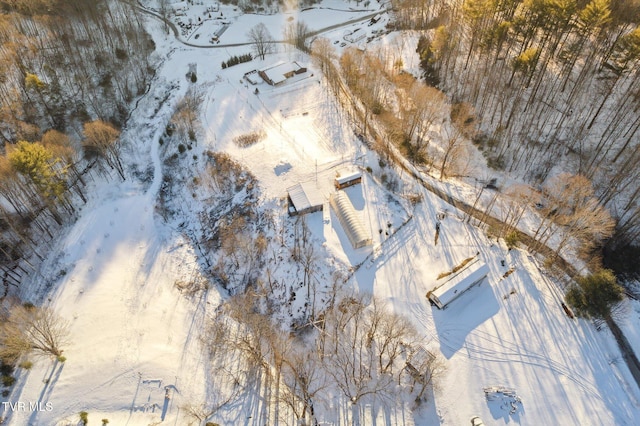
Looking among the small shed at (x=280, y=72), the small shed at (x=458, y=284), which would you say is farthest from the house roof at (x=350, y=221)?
the small shed at (x=280, y=72)

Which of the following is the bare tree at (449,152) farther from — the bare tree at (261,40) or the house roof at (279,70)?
the bare tree at (261,40)

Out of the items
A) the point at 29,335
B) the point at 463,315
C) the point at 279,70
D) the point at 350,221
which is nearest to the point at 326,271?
the point at 350,221

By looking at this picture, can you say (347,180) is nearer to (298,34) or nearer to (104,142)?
(104,142)

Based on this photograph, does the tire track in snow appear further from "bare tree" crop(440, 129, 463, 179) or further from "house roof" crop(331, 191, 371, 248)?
"bare tree" crop(440, 129, 463, 179)

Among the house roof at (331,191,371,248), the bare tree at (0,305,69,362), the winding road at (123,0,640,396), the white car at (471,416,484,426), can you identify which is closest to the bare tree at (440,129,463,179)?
the winding road at (123,0,640,396)

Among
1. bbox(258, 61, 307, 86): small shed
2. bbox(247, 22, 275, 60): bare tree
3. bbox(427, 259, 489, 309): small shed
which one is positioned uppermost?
bbox(247, 22, 275, 60): bare tree

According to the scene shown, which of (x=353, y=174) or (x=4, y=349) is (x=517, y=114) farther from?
(x=4, y=349)

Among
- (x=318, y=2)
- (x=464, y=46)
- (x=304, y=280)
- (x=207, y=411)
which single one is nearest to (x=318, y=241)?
(x=304, y=280)
